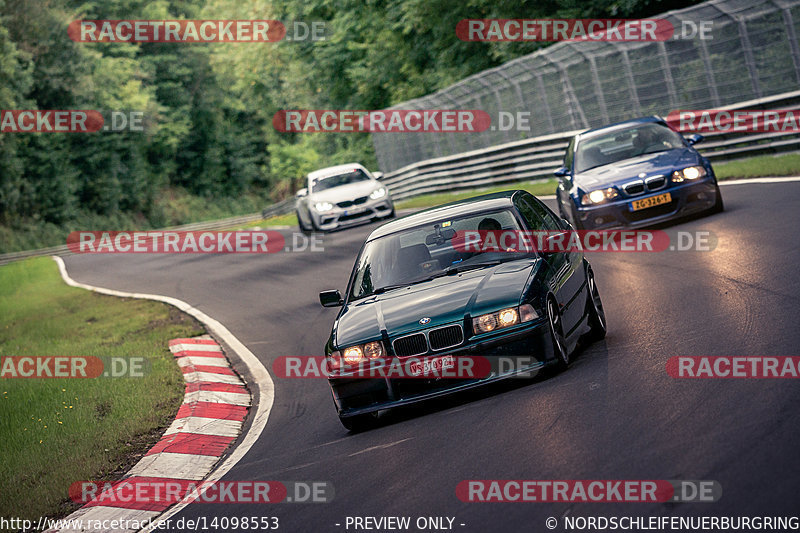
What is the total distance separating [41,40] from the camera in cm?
6153

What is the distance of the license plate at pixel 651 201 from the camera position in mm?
14773

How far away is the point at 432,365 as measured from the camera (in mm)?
7488

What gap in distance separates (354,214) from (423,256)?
17.3 meters

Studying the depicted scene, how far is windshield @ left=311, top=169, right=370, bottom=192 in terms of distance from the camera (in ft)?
88.9

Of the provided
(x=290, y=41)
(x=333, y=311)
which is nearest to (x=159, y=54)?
(x=290, y=41)

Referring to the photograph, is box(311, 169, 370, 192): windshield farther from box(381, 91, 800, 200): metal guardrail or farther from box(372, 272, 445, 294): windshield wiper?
box(372, 272, 445, 294): windshield wiper

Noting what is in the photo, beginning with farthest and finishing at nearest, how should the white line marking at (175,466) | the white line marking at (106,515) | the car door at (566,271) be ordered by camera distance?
the car door at (566,271), the white line marking at (175,466), the white line marking at (106,515)

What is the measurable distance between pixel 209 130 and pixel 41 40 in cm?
2338

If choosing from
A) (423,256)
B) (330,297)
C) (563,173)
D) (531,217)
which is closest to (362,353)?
(330,297)

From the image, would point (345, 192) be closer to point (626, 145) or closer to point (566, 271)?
point (626, 145)

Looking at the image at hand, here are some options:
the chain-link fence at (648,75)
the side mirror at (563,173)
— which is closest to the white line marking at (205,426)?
the side mirror at (563,173)

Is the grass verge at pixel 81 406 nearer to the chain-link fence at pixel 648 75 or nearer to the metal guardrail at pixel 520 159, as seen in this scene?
the metal guardrail at pixel 520 159

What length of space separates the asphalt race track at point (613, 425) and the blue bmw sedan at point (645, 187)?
2.20 meters

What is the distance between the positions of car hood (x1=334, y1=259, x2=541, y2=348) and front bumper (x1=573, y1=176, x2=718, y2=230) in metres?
6.87
